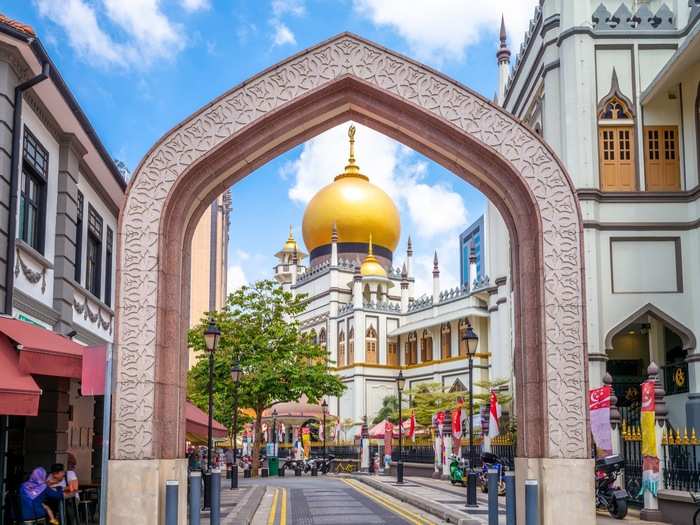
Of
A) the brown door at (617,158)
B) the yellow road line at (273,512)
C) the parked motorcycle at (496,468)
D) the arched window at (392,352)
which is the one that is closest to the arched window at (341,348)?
the arched window at (392,352)

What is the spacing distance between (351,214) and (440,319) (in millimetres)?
14602

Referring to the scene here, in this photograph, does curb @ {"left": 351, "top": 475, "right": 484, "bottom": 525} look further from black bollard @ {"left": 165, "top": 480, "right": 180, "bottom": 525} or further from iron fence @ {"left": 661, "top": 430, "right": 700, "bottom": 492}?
black bollard @ {"left": 165, "top": 480, "right": 180, "bottom": 525}

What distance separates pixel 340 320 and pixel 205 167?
56200mm

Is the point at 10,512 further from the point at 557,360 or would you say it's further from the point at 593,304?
the point at 593,304

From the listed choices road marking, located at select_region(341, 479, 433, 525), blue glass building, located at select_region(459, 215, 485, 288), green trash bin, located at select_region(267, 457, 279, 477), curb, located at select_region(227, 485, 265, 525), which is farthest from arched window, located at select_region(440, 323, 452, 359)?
blue glass building, located at select_region(459, 215, 485, 288)

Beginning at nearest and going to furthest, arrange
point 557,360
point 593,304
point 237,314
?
point 557,360, point 593,304, point 237,314

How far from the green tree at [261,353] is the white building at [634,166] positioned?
16317 millimetres

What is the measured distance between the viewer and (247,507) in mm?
20062

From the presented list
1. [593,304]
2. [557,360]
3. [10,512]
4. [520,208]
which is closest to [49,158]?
[10,512]

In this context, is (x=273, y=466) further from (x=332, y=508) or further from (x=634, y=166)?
(x=634, y=166)

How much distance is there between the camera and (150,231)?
39.3 ft

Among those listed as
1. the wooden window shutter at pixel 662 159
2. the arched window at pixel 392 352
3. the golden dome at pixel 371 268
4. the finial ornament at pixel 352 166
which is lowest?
the arched window at pixel 392 352

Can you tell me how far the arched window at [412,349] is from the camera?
65.9 m

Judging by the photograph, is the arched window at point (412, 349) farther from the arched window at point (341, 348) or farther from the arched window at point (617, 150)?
the arched window at point (617, 150)
